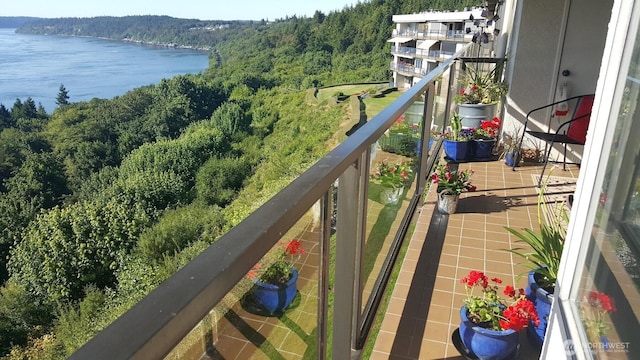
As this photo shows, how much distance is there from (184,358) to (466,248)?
278 cm

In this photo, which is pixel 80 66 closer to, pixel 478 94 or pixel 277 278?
pixel 478 94

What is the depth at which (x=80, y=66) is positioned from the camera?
327 feet

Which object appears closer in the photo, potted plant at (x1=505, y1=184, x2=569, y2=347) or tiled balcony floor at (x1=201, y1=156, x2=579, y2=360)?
tiled balcony floor at (x1=201, y1=156, x2=579, y2=360)

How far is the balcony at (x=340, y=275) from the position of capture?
0.53m

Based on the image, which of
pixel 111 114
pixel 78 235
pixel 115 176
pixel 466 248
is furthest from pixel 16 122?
pixel 466 248

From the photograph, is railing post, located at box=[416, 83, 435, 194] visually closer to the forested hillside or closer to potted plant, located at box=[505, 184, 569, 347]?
potted plant, located at box=[505, 184, 569, 347]

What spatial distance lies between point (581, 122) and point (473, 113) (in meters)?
1.12

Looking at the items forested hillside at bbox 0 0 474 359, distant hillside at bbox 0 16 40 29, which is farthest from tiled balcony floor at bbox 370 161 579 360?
distant hillside at bbox 0 16 40 29

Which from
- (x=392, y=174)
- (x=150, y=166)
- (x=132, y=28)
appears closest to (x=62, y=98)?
(x=150, y=166)

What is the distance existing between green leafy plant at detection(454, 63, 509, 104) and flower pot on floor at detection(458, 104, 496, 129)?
96 mm

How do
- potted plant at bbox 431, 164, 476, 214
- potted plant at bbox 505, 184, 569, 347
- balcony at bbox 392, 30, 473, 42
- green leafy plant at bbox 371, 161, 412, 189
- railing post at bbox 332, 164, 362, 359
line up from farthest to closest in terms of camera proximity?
balcony at bbox 392, 30, 473, 42 < potted plant at bbox 431, 164, 476, 214 < potted plant at bbox 505, 184, 569, 347 < green leafy plant at bbox 371, 161, 412, 189 < railing post at bbox 332, 164, 362, 359

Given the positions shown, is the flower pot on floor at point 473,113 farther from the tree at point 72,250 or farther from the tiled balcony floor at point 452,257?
the tree at point 72,250

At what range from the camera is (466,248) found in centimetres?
313

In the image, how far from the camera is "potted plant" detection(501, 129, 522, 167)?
4.77 meters
